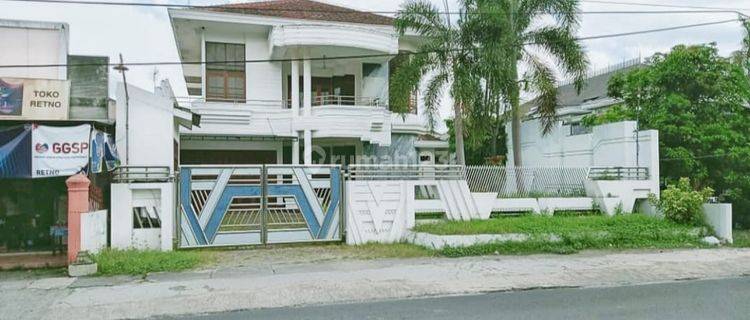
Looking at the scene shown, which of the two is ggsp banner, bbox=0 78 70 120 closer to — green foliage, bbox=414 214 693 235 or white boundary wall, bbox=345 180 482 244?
white boundary wall, bbox=345 180 482 244

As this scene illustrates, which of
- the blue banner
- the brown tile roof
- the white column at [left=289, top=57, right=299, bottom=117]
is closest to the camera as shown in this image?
the blue banner

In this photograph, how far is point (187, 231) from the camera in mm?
12477

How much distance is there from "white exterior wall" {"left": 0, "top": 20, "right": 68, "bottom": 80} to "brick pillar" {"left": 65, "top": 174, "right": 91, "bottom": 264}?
3.02m

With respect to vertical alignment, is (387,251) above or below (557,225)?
below

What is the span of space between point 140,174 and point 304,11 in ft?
35.8

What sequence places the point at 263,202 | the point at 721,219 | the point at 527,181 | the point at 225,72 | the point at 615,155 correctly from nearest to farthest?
the point at 263,202 < the point at 721,219 < the point at 527,181 < the point at 615,155 < the point at 225,72

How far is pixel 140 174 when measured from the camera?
1221 cm

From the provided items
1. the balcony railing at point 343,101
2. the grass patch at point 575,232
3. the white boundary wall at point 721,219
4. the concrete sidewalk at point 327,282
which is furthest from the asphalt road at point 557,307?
the balcony railing at point 343,101

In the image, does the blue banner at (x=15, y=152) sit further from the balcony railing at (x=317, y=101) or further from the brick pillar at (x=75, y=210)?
the balcony railing at (x=317, y=101)

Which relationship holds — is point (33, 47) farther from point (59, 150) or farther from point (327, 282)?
point (327, 282)

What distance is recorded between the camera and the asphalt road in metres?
7.21

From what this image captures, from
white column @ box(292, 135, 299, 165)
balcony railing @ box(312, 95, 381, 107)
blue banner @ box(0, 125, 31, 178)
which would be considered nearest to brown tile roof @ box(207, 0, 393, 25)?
balcony railing @ box(312, 95, 381, 107)

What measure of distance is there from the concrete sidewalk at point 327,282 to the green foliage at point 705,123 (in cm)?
510

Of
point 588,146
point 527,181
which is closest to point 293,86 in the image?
point 527,181
